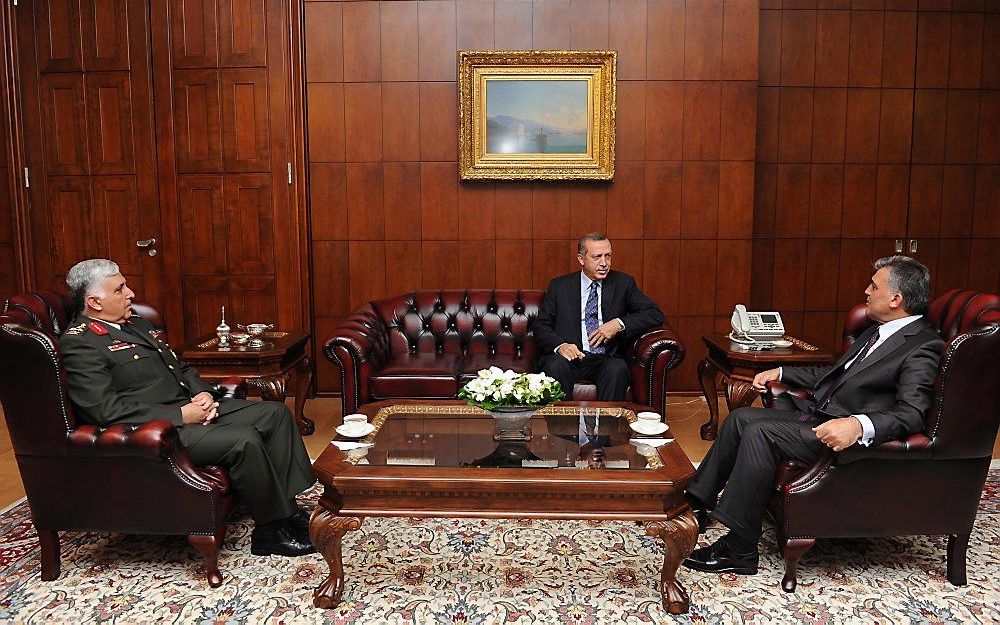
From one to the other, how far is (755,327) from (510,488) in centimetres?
266

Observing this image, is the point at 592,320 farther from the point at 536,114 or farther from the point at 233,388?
the point at 233,388

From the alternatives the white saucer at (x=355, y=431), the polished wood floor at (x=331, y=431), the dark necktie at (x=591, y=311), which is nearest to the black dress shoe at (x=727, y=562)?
the white saucer at (x=355, y=431)

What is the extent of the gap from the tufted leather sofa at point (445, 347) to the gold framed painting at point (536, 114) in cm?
113

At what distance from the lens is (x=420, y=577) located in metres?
3.51

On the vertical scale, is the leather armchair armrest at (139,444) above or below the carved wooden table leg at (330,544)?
above

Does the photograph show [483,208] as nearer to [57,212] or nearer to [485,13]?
[485,13]

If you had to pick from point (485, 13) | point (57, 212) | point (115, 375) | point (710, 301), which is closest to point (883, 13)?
point (710, 301)

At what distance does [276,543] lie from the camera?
3.70 metres

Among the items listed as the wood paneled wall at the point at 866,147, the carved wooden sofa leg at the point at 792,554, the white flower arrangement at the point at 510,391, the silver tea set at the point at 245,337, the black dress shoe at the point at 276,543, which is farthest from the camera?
the wood paneled wall at the point at 866,147

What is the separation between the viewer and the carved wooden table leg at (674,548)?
122 inches

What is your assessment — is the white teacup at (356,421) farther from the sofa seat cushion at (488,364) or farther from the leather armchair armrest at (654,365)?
the leather armchair armrest at (654,365)

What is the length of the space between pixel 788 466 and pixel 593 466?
2.75ft

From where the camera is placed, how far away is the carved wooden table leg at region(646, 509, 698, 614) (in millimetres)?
3104

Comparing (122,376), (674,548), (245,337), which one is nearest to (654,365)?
(674,548)
